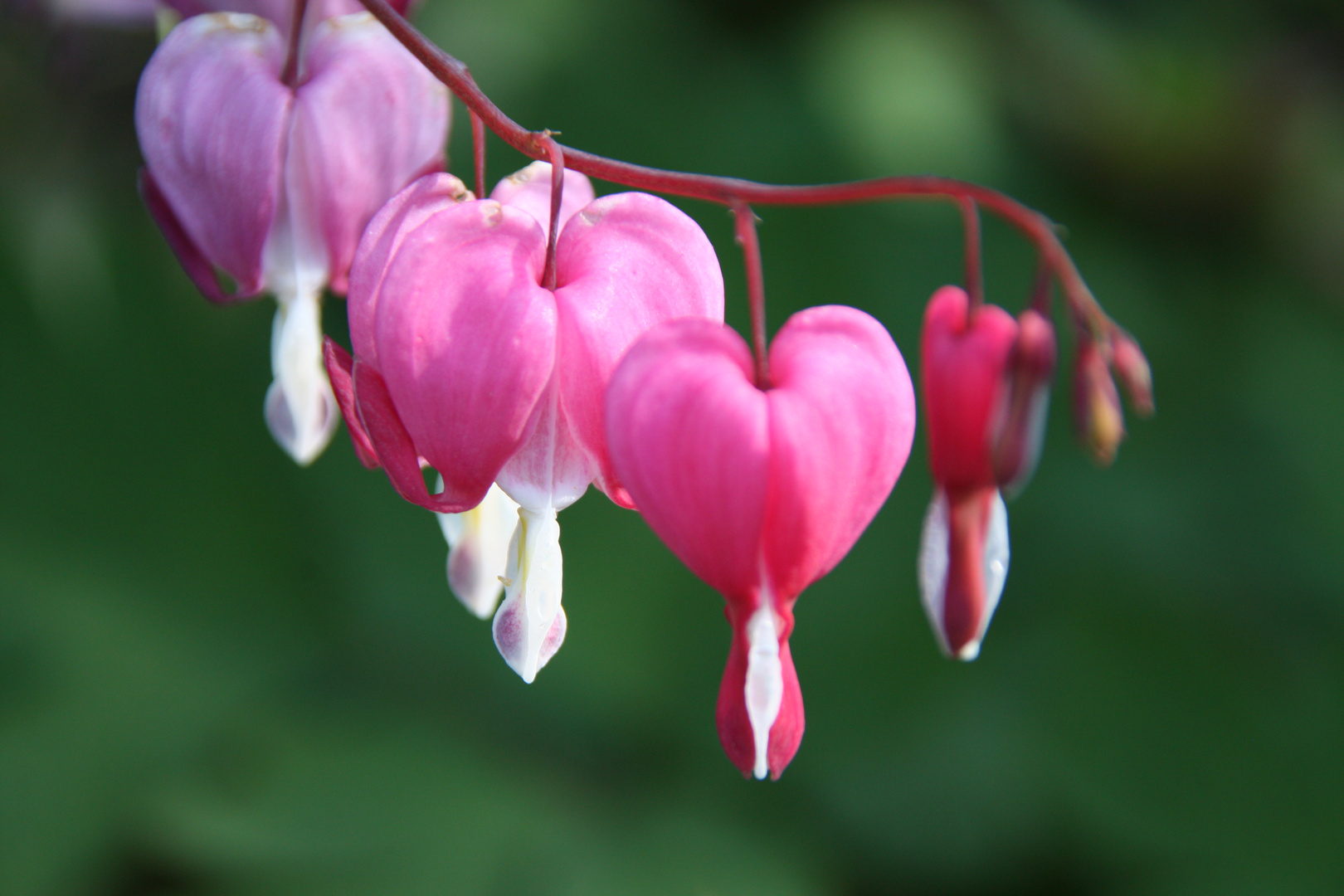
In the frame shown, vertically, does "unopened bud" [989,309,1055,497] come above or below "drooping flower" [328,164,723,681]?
above

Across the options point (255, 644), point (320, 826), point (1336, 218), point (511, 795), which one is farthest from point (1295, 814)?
point (255, 644)

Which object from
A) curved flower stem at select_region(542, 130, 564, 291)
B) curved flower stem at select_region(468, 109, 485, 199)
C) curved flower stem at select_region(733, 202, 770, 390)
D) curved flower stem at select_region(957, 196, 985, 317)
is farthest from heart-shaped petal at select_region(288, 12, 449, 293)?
curved flower stem at select_region(957, 196, 985, 317)

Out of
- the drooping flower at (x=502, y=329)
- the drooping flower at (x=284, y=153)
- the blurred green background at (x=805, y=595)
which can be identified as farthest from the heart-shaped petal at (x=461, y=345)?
the blurred green background at (x=805, y=595)

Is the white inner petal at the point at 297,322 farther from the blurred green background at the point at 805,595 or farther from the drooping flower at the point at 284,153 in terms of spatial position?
the blurred green background at the point at 805,595

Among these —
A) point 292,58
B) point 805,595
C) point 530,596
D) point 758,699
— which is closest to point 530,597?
point 530,596

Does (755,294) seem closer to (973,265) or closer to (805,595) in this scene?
(973,265)

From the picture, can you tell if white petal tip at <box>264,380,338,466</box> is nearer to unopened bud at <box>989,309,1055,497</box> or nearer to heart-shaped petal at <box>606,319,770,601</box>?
heart-shaped petal at <box>606,319,770,601</box>
